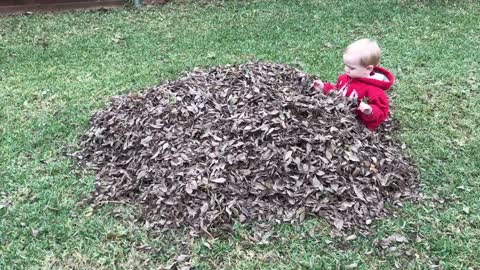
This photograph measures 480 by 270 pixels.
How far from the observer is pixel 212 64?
5402 mm

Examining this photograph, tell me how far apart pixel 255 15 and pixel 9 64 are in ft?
10.0

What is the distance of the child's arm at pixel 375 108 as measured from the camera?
3.56m

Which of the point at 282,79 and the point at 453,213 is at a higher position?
the point at 282,79

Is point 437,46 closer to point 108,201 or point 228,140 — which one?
point 228,140

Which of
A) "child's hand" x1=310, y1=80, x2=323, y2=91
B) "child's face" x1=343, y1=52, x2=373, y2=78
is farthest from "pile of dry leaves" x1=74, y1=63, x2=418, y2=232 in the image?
"child's face" x1=343, y1=52, x2=373, y2=78

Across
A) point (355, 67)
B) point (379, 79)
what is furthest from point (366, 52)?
point (379, 79)

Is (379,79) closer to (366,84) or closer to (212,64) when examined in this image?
(366,84)

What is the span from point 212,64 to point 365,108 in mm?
2224

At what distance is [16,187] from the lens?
3412 mm

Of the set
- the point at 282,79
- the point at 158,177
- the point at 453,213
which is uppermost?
the point at 282,79

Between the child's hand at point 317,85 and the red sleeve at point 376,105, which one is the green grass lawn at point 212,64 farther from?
the child's hand at point 317,85

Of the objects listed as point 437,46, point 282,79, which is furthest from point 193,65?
point 437,46

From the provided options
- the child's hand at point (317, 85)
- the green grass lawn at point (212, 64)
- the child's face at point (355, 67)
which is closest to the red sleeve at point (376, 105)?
the child's face at point (355, 67)

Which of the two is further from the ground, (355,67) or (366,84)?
(355,67)
